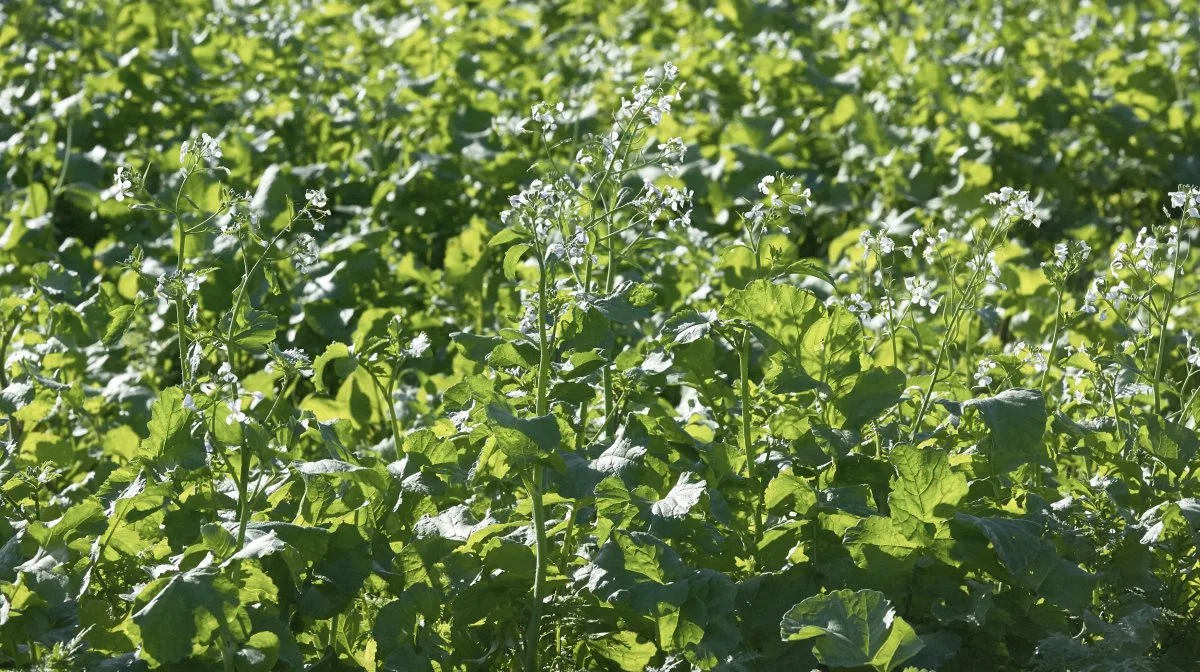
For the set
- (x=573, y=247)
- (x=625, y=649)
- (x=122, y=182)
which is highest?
(x=122, y=182)

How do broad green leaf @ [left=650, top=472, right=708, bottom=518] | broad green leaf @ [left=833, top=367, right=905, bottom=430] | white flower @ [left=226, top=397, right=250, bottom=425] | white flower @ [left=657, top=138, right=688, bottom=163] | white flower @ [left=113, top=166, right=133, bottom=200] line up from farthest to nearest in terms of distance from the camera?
1. white flower @ [left=657, top=138, right=688, bottom=163]
2. broad green leaf @ [left=833, top=367, right=905, bottom=430]
3. white flower @ [left=113, top=166, right=133, bottom=200]
4. broad green leaf @ [left=650, top=472, right=708, bottom=518]
5. white flower @ [left=226, top=397, right=250, bottom=425]

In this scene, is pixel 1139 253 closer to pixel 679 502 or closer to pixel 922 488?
pixel 922 488

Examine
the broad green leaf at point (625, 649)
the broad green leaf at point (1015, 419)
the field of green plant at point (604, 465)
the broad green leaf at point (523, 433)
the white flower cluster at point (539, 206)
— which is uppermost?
the white flower cluster at point (539, 206)

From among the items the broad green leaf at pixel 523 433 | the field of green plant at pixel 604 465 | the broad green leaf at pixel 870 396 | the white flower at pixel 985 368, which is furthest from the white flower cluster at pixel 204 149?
the white flower at pixel 985 368

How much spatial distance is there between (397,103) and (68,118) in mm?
1333

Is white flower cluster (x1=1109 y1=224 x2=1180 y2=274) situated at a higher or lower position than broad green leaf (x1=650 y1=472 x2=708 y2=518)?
higher

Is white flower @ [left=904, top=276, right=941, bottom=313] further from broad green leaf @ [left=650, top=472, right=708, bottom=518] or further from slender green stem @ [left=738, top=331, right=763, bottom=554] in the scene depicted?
broad green leaf @ [left=650, top=472, right=708, bottom=518]

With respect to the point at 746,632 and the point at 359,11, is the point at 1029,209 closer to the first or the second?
the point at 746,632

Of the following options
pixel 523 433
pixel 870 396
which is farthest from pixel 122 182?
pixel 870 396

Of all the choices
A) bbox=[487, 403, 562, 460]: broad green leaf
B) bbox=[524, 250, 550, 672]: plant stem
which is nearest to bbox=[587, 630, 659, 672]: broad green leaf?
bbox=[524, 250, 550, 672]: plant stem

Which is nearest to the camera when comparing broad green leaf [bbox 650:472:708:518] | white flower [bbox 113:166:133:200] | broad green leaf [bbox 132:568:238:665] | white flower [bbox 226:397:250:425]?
broad green leaf [bbox 132:568:238:665]

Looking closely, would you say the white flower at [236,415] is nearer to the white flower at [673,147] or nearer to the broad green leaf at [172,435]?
the broad green leaf at [172,435]

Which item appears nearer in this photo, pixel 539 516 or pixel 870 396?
pixel 539 516

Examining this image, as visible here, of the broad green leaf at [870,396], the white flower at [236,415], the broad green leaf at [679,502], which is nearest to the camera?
the white flower at [236,415]
